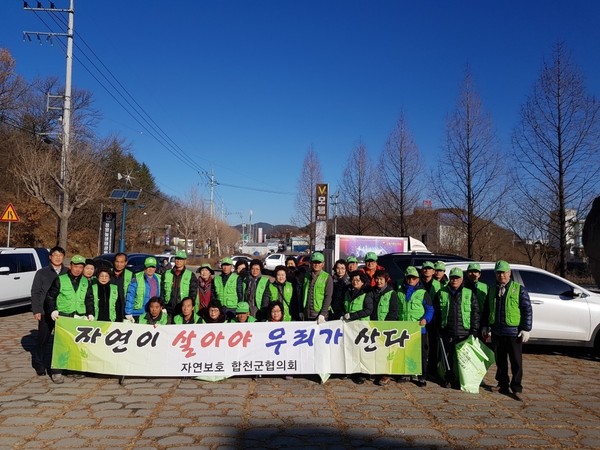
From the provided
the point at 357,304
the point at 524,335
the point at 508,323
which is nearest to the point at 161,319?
the point at 357,304

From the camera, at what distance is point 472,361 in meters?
6.80

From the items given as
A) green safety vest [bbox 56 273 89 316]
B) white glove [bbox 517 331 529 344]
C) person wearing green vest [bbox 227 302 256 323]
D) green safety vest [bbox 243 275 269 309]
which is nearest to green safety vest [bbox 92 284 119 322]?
green safety vest [bbox 56 273 89 316]

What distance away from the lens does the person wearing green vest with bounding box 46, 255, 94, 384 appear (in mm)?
7156

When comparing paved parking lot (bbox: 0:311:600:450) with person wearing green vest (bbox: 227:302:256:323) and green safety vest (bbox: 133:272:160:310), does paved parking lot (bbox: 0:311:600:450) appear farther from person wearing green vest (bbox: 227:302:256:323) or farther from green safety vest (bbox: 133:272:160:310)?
green safety vest (bbox: 133:272:160:310)

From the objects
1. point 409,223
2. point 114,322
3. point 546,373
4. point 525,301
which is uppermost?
point 409,223

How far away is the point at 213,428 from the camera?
519 cm

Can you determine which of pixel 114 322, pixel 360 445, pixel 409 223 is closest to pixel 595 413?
pixel 360 445

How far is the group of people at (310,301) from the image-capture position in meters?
6.79

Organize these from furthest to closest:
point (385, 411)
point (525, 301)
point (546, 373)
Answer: point (546, 373), point (525, 301), point (385, 411)

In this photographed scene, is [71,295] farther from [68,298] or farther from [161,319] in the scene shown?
[161,319]

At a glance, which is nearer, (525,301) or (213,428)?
(213,428)

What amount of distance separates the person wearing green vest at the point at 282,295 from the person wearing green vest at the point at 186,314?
110 cm

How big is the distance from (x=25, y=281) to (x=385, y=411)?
11.1m

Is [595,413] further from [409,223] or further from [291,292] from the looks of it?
[409,223]
